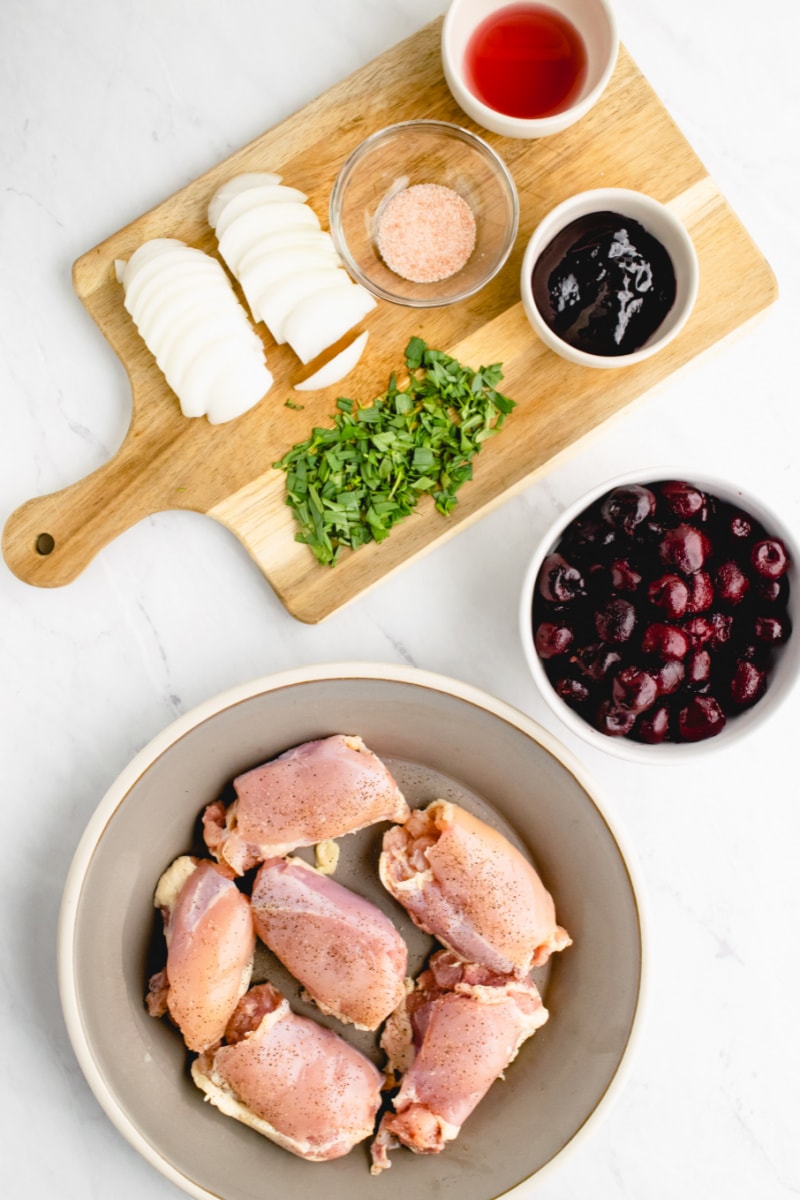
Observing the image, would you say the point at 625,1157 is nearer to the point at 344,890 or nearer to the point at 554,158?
the point at 344,890

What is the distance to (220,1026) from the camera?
1.39 metres

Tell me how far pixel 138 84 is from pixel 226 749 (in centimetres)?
105

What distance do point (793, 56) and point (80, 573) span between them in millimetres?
1397

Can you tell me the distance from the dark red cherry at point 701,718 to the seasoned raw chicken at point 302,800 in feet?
1.38

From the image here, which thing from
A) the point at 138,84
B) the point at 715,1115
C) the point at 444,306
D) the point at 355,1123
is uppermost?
the point at 138,84

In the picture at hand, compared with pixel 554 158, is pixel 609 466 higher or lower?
lower

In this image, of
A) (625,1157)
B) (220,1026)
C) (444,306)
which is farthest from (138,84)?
(625,1157)

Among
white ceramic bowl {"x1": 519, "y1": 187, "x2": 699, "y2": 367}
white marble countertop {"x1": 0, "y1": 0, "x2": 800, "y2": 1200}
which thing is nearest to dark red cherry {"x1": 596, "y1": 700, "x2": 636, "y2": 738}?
white marble countertop {"x1": 0, "y1": 0, "x2": 800, "y2": 1200}

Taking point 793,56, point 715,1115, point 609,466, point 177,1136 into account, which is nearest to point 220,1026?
point 177,1136

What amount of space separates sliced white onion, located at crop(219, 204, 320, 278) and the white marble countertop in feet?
0.68

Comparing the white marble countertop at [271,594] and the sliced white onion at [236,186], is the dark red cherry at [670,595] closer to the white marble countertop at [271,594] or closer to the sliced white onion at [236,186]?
the white marble countertop at [271,594]

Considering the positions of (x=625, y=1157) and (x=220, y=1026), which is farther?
(x=625, y=1157)

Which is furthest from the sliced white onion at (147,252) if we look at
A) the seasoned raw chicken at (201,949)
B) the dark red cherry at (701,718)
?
the dark red cherry at (701,718)

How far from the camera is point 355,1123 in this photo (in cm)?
139
